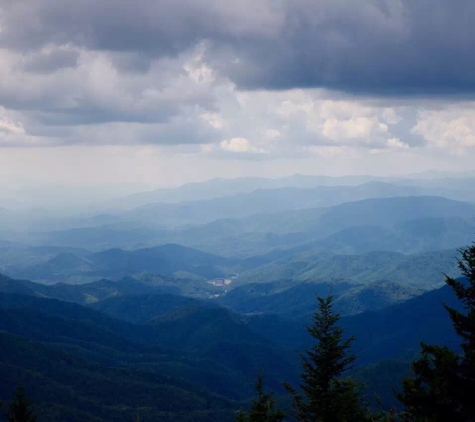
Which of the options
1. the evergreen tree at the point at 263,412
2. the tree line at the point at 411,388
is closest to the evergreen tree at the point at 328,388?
the tree line at the point at 411,388

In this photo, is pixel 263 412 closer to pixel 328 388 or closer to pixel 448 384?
pixel 328 388

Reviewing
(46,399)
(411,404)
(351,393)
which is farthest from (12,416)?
(46,399)

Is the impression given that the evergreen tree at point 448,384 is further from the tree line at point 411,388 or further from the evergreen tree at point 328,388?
the evergreen tree at point 328,388

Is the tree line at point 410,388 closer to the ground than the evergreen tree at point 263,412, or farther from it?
farther from it

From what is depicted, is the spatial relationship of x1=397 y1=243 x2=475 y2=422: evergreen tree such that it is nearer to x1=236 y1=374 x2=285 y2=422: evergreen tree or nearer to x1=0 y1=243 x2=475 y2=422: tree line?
x1=0 y1=243 x2=475 y2=422: tree line

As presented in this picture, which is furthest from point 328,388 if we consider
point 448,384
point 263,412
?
point 448,384

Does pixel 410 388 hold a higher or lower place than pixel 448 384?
lower

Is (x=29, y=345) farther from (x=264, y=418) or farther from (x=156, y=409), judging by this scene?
(x=264, y=418)

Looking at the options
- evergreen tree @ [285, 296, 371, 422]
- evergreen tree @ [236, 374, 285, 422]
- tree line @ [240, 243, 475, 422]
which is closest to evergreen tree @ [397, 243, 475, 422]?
tree line @ [240, 243, 475, 422]
